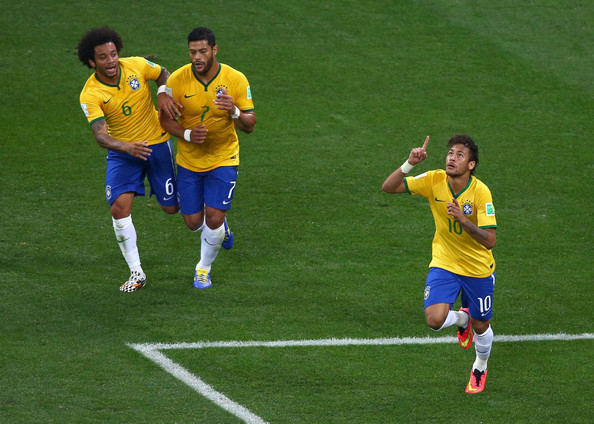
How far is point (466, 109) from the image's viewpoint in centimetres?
1510

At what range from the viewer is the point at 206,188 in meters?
9.53

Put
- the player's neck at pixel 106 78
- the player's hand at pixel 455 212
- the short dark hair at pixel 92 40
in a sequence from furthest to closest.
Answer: the player's neck at pixel 106 78, the short dark hair at pixel 92 40, the player's hand at pixel 455 212

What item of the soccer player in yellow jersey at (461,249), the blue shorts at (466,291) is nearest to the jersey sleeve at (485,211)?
the soccer player in yellow jersey at (461,249)

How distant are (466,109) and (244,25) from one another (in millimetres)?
5226

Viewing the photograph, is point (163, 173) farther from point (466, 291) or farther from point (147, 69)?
point (466, 291)

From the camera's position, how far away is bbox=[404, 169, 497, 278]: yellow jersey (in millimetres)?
7402

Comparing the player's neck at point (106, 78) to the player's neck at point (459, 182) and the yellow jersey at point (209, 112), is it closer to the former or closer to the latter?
→ the yellow jersey at point (209, 112)

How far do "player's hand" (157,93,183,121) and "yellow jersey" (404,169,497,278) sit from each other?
8.93ft

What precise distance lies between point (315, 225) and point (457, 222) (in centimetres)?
409

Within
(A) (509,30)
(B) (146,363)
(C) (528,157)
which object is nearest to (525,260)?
(C) (528,157)

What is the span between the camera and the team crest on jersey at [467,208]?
292 inches

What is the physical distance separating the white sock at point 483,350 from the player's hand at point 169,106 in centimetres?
375

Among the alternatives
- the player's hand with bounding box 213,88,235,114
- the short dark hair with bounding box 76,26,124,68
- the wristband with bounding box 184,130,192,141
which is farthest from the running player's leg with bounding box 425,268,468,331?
the short dark hair with bounding box 76,26,124,68

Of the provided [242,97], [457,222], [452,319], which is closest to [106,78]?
[242,97]
